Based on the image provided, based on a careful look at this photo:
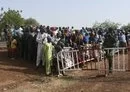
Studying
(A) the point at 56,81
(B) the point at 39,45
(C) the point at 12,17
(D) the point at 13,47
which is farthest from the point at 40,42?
(C) the point at 12,17

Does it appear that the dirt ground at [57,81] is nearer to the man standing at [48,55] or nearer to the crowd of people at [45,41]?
the man standing at [48,55]

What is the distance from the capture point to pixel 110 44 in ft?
61.5

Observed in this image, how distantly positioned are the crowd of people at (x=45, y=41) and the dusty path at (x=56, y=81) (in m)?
0.90

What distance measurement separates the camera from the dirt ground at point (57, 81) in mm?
14232

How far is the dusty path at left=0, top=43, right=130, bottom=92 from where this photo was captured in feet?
46.6

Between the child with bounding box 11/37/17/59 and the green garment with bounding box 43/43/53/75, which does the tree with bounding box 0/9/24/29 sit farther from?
the green garment with bounding box 43/43/53/75

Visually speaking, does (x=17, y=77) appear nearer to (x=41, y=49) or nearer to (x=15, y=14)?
(x=41, y=49)

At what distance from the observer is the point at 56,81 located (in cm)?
1591

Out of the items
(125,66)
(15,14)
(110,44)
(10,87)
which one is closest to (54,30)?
(110,44)

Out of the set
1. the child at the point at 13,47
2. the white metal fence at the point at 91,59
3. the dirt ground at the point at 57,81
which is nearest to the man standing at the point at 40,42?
the dirt ground at the point at 57,81

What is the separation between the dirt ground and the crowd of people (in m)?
0.90

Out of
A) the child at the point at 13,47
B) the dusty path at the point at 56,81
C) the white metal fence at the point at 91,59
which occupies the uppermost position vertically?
the child at the point at 13,47

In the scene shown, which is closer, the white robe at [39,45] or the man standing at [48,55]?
the man standing at [48,55]

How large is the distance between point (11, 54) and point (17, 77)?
16.4ft
